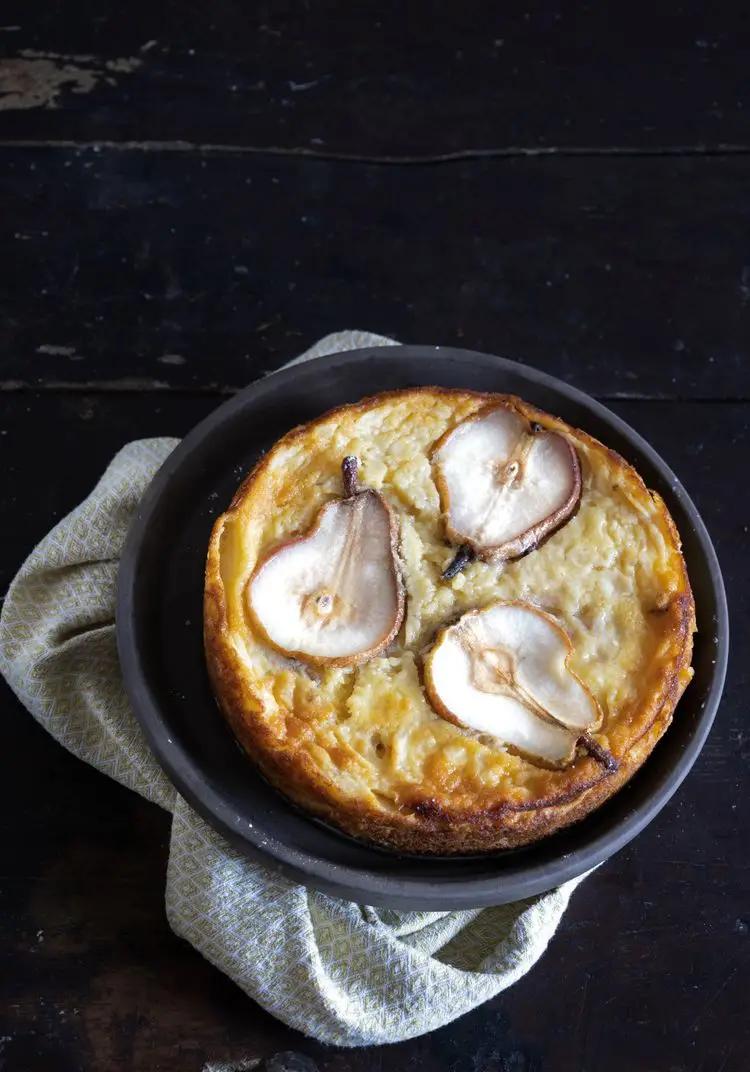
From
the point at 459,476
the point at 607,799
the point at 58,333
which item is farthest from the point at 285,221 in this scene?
the point at 607,799

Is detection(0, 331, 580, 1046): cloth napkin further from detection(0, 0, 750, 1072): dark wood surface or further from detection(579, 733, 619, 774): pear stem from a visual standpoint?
detection(579, 733, 619, 774): pear stem

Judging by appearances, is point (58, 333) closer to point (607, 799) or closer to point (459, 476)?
point (459, 476)

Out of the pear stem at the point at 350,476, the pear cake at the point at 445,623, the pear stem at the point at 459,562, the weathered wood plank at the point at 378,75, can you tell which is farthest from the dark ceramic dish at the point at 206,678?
the weathered wood plank at the point at 378,75

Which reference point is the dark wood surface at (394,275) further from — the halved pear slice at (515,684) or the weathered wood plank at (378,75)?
the halved pear slice at (515,684)

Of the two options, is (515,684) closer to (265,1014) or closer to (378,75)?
(265,1014)

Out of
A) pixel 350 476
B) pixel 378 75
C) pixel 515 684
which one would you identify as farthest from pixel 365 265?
pixel 515 684

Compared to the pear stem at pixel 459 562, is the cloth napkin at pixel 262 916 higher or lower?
lower
